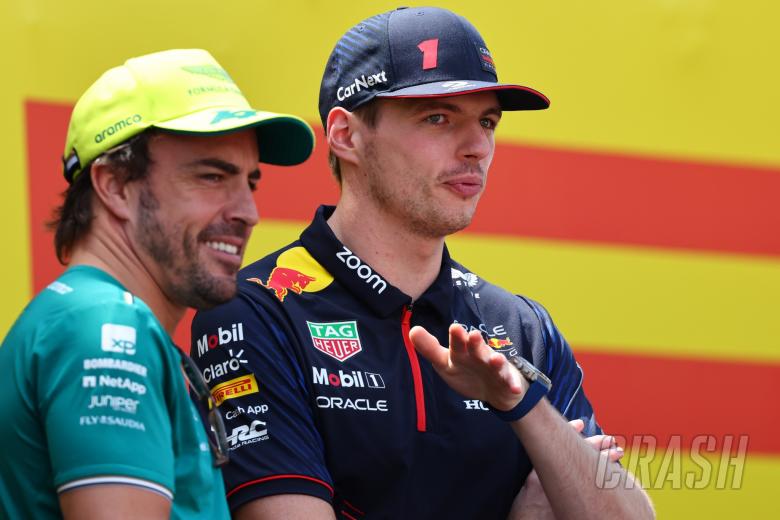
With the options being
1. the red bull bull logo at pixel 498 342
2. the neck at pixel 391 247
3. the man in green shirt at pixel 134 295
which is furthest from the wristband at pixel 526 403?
the man in green shirt at pixel 134 295

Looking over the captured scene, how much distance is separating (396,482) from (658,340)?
108cm

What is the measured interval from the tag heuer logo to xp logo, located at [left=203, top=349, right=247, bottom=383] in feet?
0.47

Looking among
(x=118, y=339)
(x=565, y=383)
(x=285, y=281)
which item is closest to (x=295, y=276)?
(x=285, y=281)

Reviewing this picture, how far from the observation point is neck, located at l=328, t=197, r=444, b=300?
7.51 ft

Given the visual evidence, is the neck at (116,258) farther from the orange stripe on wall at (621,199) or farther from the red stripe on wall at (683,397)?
the red stripe on wall at (683,397)

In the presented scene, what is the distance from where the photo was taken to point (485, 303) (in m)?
2.37

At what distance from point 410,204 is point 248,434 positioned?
1.85ft

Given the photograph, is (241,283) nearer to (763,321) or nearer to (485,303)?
(485,303)

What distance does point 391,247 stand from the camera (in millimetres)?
2299

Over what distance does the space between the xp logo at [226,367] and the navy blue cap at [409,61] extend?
59cm

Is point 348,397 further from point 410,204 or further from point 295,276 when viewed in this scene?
point 410,204

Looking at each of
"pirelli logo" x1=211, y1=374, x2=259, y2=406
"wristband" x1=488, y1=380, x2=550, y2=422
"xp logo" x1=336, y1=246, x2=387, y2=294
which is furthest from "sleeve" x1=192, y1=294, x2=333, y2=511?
"wristband" x1=488, y1=380, x2=550, y2=422

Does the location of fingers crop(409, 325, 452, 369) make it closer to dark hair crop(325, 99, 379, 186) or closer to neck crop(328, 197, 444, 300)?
neck crop(328, 197, 444, 300)

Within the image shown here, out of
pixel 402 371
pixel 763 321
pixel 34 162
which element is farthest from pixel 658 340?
pixel 34 162
